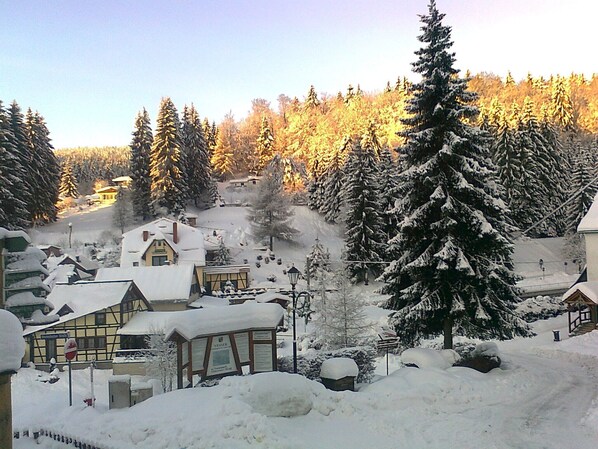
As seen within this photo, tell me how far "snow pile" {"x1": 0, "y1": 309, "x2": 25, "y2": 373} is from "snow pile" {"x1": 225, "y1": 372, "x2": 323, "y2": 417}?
6.25 m

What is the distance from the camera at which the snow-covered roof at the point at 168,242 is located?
164 ft

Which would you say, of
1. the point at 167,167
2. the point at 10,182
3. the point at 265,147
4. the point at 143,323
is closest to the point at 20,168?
the point at 10,182

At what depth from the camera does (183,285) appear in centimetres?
4188

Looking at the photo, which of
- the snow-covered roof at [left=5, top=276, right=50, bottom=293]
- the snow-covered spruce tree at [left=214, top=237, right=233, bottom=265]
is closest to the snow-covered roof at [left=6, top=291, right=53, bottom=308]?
the snow-covered roof at [left=5, top=276, right=50, bottom=293]

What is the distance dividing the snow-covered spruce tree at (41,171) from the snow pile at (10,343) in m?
61.4

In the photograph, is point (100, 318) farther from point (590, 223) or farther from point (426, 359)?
point (590, 223)

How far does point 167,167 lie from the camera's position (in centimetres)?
6525

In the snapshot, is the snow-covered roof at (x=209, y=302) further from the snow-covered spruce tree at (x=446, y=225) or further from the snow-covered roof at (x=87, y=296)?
the snow-covered spruce tree at (x=446, y=225)

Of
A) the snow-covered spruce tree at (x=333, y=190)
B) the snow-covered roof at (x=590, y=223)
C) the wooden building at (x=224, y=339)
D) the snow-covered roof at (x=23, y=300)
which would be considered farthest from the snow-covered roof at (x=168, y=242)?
the snow-covered roof at (x=23, y=300)

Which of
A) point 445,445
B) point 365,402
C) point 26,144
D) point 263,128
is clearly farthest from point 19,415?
point 263,128

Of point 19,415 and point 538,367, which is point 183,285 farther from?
point 538,367

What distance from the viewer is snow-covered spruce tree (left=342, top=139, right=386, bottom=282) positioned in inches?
1807

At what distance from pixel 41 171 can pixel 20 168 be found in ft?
26.2

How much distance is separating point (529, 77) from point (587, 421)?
128618mm
